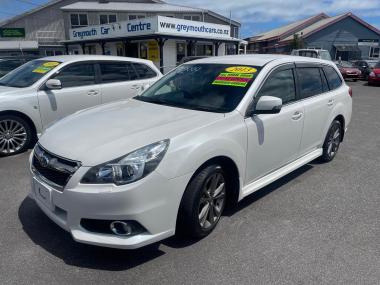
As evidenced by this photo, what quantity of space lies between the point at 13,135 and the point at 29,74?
121cm

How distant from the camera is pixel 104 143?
2766 mm

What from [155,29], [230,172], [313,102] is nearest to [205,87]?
[230,172]

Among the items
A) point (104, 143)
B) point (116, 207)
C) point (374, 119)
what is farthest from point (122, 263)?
point (374, 119)

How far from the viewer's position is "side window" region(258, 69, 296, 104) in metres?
3.75

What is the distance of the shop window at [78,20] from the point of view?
105 ft

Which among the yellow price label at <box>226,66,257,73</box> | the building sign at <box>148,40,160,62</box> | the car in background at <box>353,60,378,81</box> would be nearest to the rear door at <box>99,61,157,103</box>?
the yellow price label at <box>226,66,257,73</box>

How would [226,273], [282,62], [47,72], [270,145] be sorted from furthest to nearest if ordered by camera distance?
[47,72] < [282,62] < [270,145] < [226,273]

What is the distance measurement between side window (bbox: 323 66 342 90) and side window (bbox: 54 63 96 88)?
4176 mm

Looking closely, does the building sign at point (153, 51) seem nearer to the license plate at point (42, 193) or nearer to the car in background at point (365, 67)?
the car in background at point (365, 67)

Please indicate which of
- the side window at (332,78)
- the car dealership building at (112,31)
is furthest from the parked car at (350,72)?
the side window at (332,78)

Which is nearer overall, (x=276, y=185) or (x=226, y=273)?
(x=226, y=273)

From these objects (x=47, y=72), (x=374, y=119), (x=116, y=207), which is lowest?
(x=374, y=119)

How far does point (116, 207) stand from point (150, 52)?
2100 centimetres

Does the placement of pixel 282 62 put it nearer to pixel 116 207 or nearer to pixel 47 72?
pixel 116 207
